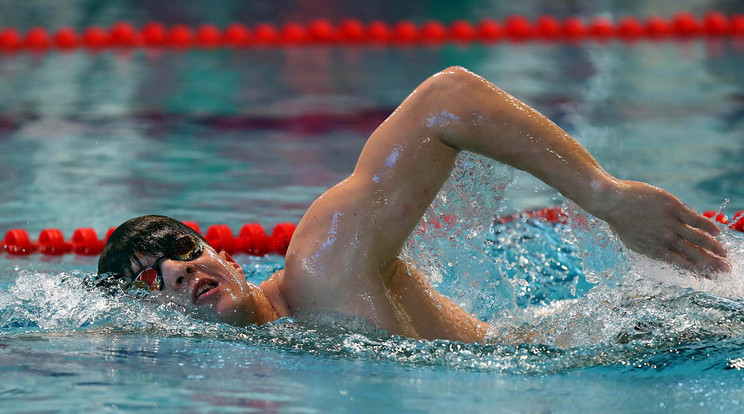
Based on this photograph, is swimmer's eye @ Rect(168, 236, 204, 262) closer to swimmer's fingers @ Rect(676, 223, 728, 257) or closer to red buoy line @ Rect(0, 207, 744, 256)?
swimmer's fingers @ Rect(676, 223, 728, 257)

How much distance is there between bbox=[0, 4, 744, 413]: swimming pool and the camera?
2.05 meters

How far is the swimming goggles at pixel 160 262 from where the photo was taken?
2268 millimetres

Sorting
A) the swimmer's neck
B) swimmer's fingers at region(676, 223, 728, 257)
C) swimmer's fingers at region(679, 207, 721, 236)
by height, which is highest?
swimmer's fingers at region(679, 207, 721, 236)

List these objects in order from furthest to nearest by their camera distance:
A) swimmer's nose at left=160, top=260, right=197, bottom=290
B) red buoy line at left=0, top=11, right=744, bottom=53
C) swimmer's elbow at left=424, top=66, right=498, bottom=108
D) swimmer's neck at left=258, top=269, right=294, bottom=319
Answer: red buoy line at left=0, top=11, right=744, bottom=53, swimmer's neck at left=258, top=269, right=294, bottom=319, swimmer's nose at left=160, top=260, right=197, bottom=290, swimmer's elbow at left=424, top=66, right=498, bottom=108

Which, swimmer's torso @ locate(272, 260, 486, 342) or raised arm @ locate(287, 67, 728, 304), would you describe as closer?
raised arm @ locate(287, 67, 728, 304)

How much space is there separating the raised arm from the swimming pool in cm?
17

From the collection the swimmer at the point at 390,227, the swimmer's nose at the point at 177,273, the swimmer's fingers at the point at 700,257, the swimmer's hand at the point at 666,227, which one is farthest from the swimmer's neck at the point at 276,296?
the swimmer's fingers at the point at 700,257

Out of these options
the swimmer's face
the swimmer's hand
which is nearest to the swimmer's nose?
the swimmer's face

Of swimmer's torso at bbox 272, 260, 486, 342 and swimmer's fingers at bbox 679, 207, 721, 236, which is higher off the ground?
swimmer's fingers at bbox 679, 207, 721, 236

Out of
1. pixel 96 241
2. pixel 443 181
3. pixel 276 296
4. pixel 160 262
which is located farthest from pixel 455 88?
pixel 96 241

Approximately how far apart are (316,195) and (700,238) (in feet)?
8.07

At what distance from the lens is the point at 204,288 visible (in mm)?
2254

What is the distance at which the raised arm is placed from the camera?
6.65 feet

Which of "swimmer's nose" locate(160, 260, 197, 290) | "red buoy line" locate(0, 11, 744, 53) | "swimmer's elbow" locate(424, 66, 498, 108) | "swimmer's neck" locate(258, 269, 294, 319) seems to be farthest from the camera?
"red buoy line" locate(0, 11, 744, 53)
